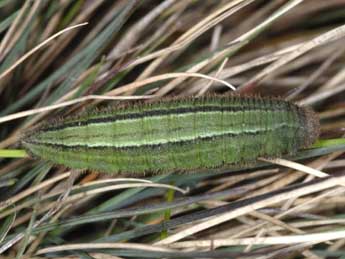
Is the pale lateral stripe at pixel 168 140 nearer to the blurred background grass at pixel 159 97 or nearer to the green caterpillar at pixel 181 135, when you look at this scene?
the green caterpillar at pixel 181 135

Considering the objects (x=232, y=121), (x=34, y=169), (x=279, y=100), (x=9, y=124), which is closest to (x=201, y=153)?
(x=232, y=121)

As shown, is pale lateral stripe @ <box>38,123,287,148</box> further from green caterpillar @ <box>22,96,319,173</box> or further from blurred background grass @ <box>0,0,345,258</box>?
blurred background grass @ <box>0,0,345,258</box>

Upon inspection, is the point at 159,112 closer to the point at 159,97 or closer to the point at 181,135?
the point at 181,135

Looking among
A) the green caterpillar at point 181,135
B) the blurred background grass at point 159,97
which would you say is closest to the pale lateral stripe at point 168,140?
the green caterpillar at point 181,135

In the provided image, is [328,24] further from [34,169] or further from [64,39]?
[34,169]

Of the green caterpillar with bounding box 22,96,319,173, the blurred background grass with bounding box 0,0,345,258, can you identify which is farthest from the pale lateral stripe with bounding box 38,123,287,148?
the blurred background grass with bounding box 0,0,345,258
